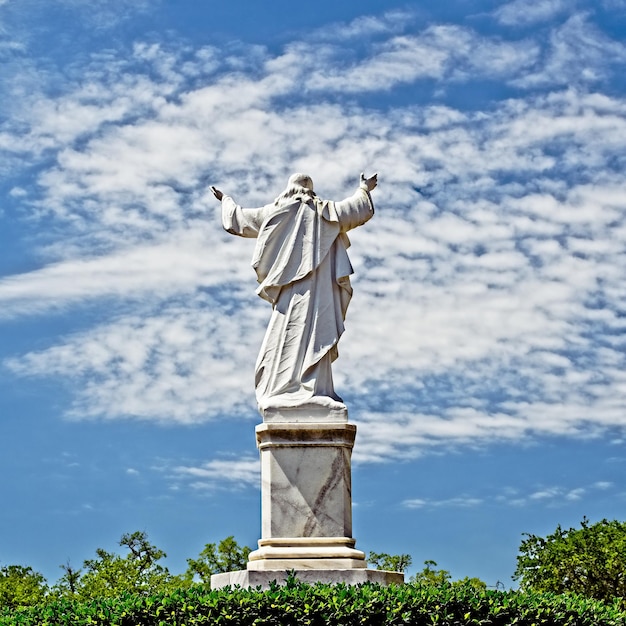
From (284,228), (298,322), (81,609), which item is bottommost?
(81,609)

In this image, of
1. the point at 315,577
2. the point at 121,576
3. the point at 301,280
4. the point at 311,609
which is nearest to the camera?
the point at 311,609

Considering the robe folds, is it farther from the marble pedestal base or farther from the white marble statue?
the marble pedestal base

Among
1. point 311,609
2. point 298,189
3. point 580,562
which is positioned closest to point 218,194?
point 298,189

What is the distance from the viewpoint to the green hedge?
9695mm

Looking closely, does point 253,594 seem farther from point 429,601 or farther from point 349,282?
point 349,282

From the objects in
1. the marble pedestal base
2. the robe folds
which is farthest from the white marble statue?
the marble pedestal base

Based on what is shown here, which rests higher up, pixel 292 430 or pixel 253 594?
pixel 292 430

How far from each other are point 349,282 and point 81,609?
5437mm

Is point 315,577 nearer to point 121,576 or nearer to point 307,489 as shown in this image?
point 307,489

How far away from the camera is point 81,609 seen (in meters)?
9.97

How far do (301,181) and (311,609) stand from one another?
5967 millimetres

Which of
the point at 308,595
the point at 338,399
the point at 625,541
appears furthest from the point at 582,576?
the point at 308,595

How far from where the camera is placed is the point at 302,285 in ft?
42.5

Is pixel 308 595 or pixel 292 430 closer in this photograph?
pixel 308 595
